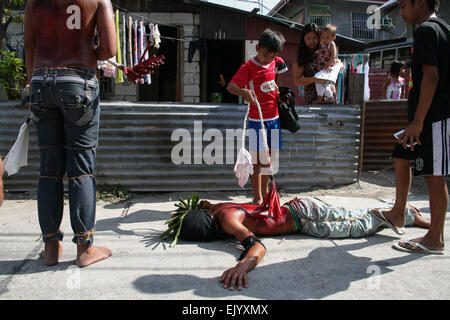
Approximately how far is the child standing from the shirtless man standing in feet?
7.22

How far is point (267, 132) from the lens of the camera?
4031 millimetres

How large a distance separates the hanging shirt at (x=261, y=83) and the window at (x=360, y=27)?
65.9 ft

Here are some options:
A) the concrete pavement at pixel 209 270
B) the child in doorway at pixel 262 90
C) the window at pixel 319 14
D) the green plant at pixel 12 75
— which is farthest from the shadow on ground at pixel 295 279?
the window at pixel 319 14

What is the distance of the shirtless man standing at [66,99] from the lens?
2445 mm

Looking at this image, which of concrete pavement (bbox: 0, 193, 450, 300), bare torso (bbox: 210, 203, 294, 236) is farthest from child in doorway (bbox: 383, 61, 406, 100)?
bare torso (bbox: 210, 203, 294, 236)

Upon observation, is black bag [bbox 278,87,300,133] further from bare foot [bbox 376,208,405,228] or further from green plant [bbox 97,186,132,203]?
green plant [bbox 97,186,132,203]

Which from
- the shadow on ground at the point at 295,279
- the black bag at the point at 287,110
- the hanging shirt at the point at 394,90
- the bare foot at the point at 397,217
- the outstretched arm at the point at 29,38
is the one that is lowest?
the shadow on ground at the point at 295,279

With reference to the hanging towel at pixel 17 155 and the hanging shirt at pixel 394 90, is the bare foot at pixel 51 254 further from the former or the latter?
the hanging shirt at pixel 394 90

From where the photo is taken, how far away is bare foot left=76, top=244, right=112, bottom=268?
2559mm

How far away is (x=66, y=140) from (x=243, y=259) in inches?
59.0

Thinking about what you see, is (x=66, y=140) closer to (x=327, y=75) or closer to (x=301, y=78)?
(x=301, y=78)

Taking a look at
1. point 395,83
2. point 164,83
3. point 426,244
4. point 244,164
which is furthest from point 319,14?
point 426,244

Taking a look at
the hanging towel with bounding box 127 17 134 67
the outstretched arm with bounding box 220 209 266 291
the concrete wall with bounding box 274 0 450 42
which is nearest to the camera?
the outstretched arm with bounding box 220 209 266 291

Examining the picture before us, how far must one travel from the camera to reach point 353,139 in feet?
16.9
